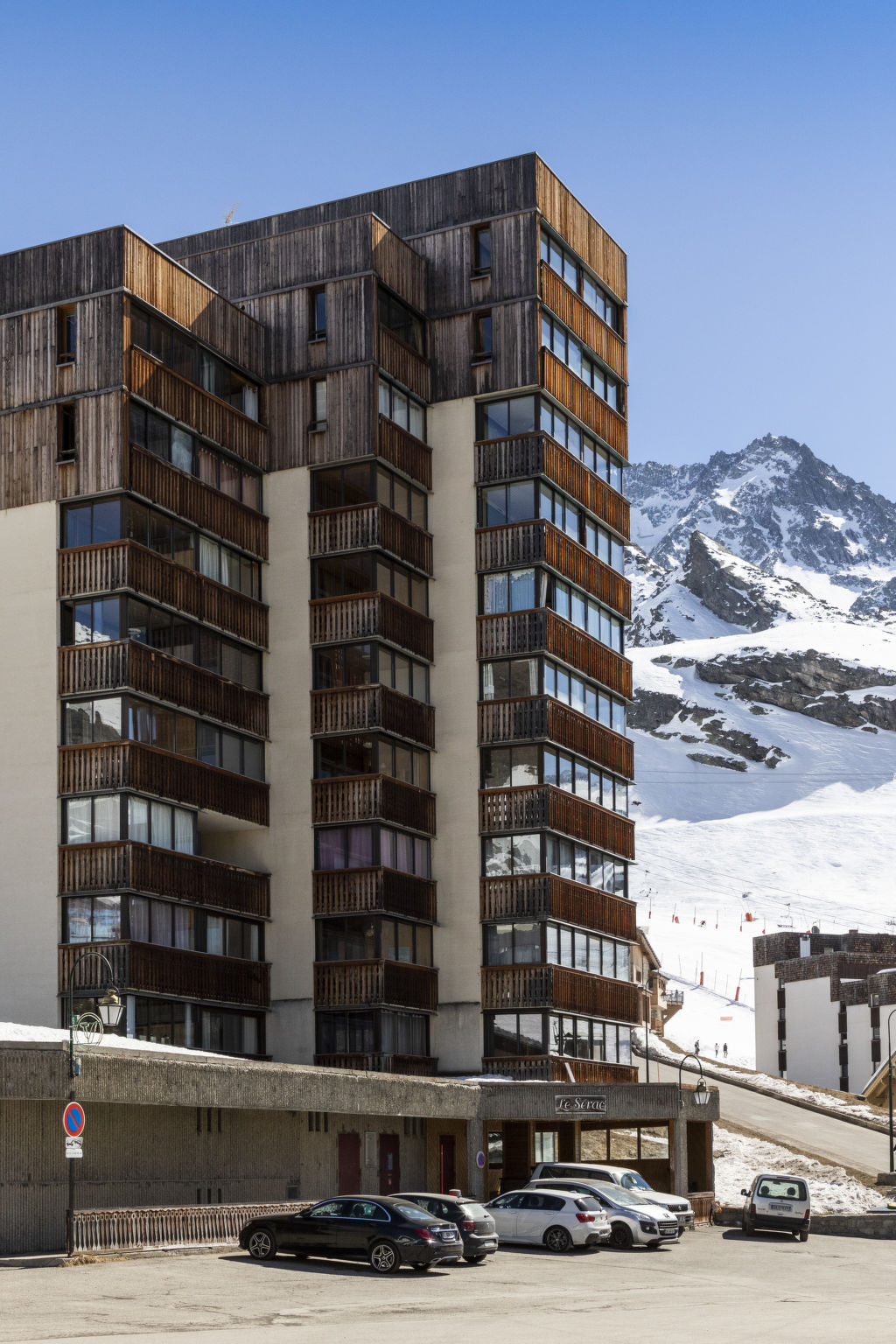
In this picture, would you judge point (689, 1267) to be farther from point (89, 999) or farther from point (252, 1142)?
point (89, 999)

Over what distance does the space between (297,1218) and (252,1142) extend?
10393 mm

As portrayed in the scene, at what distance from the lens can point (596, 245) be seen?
232 feet

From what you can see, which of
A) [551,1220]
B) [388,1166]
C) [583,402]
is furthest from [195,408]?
[551,1220]

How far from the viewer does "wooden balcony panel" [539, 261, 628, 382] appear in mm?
66000

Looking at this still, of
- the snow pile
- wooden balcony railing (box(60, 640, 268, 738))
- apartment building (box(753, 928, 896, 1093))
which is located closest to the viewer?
wooden balcony railing (box(60, 640, 268, 738))

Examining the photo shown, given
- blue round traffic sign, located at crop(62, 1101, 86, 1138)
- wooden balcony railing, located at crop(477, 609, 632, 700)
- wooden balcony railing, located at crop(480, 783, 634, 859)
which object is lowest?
blue round traffic sign, located at crop(62, 1101, 86, 1138)

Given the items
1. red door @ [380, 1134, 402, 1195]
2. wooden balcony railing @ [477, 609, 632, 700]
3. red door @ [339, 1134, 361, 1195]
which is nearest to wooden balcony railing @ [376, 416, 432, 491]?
wooden balcony railing @ [477, 609, 632, 700]

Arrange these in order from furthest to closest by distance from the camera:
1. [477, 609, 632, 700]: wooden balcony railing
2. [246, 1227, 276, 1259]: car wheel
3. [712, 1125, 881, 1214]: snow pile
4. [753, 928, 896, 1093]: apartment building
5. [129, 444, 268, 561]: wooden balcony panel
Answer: [753, 928, 896, 1093]: apartment building → [712, 1125, 881, 1214]: snow pile → [477, 609, 632, 700]: wooden balcony railing → [129, 444, 268, 561]: wooden balcony panel → [246, 1227, 276, 1259]: car wheel

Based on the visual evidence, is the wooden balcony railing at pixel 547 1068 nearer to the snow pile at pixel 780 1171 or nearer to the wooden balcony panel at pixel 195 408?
the snow pile at pixel 780 1171

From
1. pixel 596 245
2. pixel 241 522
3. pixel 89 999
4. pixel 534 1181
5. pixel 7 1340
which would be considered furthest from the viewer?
pixel 596 245

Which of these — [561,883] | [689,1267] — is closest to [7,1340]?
[689,1267]

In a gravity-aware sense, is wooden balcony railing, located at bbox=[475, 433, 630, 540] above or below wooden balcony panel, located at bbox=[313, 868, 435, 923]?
above

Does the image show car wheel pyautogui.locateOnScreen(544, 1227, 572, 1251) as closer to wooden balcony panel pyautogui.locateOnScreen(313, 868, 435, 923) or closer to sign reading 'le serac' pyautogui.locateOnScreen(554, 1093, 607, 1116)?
sign reading 'le serac' pyautogui.locateOnScreen(554, 1093, 607, 1116)

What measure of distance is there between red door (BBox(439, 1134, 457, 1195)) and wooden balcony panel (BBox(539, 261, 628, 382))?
28.1 metres
